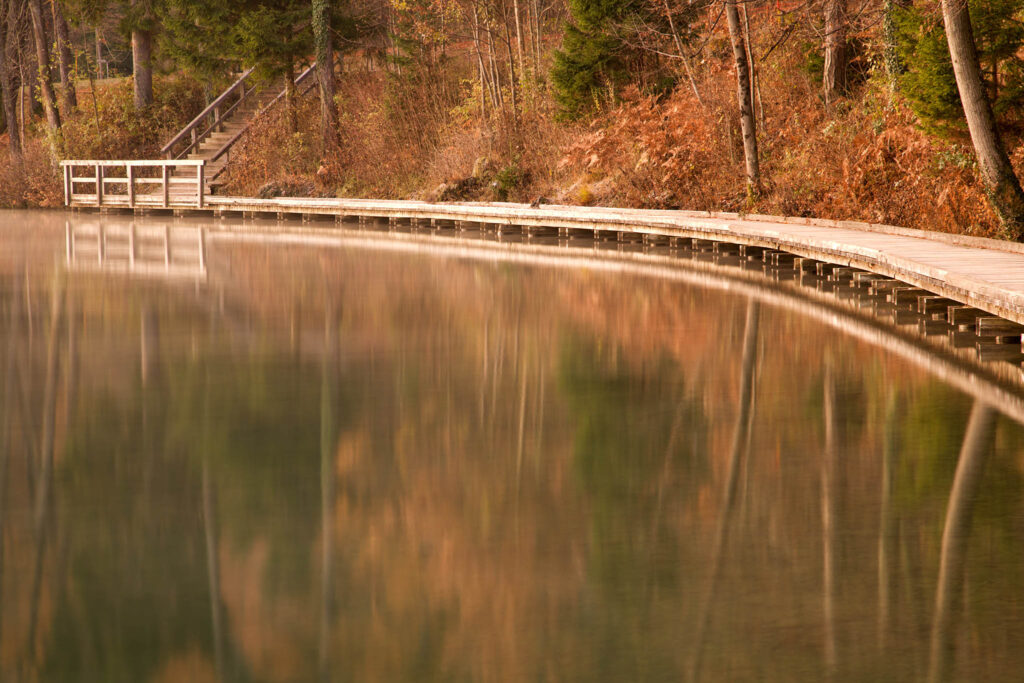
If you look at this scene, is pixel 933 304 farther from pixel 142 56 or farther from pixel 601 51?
pixel 142 56

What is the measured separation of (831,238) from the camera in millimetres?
13836

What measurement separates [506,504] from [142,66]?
34.8 metres

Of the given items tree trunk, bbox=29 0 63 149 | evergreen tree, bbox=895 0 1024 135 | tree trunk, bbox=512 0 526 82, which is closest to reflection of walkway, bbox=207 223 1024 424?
evergreen tree, bbox=895 0 1024 135

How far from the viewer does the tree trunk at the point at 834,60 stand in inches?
747

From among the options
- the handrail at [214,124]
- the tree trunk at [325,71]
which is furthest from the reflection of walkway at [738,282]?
the handrail at [214,124]

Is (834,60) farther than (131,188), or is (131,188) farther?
(131,188)

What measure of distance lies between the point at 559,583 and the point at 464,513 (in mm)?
948

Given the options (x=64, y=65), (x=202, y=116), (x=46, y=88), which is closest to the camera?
(x=202, y=116)

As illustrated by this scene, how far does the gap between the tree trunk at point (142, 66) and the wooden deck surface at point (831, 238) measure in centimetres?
1297

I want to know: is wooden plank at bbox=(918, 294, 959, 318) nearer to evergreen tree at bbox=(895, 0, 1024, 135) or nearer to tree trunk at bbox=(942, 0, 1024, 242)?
tree trunk at bbox=(942, 0, 1024, 242)

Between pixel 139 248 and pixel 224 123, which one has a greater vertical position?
pixel 224 123

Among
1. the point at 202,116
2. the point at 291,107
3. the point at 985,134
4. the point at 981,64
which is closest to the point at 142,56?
the point at 202,116

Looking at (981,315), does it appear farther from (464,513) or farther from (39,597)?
(39,597)

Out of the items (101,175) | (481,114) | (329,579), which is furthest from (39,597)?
(101,175)
